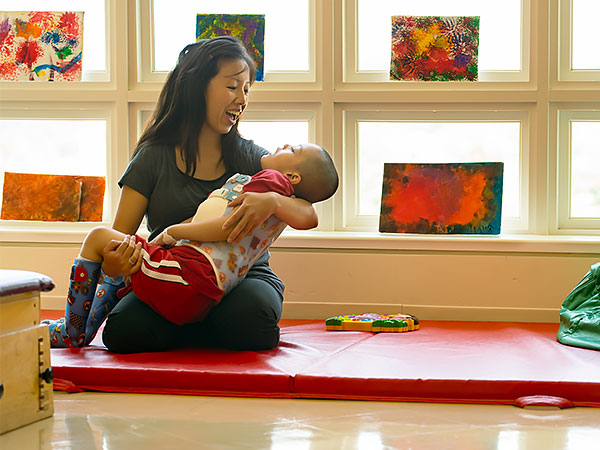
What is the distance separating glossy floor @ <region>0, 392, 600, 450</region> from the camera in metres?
1.65

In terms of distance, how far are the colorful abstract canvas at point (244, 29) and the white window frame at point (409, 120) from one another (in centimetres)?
47

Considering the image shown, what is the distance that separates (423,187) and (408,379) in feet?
4.73

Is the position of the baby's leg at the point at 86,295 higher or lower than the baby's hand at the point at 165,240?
lower

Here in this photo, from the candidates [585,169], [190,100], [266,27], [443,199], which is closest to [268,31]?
[266,27]

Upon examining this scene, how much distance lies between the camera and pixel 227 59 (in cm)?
262

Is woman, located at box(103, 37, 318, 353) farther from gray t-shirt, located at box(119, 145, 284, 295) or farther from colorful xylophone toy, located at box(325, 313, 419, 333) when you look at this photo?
colorful xylophone toy, located at box(325, 313, 419, 333)

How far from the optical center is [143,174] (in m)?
2.61

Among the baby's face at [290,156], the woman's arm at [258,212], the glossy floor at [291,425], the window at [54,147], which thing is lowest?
the glossy floor at [291,425]

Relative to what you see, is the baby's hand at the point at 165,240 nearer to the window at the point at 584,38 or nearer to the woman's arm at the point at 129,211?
the woman's arm at the point at 129,211

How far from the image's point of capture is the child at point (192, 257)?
228 cm

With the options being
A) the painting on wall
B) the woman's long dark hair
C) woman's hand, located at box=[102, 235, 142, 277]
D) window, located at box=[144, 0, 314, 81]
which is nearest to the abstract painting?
window, located at box=[144, 0, 314, 81]

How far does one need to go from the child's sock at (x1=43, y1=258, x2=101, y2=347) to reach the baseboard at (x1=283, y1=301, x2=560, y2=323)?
1.06m

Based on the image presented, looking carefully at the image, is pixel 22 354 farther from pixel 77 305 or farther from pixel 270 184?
pixel 270 184

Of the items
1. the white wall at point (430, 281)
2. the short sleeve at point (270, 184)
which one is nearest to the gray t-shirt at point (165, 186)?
the short sleeve at point (270, 184)
